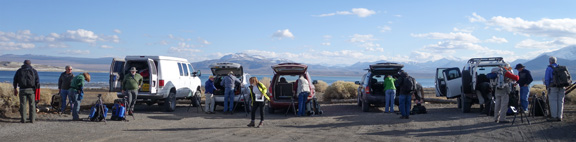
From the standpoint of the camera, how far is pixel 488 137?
919 centimetres

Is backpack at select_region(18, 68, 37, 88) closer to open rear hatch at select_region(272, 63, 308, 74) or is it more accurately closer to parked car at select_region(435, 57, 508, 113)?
open rear hatch at select_region(272, 63, 308, 74)

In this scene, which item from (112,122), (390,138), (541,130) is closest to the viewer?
(390,138)

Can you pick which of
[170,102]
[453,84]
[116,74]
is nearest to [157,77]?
[170,102]

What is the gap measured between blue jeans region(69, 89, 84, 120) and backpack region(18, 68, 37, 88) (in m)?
1.07

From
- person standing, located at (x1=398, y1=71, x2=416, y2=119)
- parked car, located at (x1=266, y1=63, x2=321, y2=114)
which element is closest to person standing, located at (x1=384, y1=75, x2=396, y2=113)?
person standing, located at (x1=398, y1=71, x2=416, y2=119)

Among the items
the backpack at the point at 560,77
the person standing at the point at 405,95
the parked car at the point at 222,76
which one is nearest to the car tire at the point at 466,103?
the person standing at the point at 405,95

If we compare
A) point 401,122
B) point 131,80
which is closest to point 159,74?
point 131,80

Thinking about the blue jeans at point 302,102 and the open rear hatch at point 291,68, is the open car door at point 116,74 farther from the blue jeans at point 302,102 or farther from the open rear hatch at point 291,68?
the blue jeans at point 302,102

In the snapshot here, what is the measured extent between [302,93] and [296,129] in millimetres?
3401

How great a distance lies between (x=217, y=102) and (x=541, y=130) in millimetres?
9594

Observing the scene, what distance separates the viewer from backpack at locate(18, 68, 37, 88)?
11.2 meters

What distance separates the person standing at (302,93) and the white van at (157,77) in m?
4.29

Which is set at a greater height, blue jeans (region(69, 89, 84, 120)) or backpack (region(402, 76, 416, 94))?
backpack (region(402, 76, 416, 94))

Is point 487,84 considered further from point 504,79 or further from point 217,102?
point 217,102
